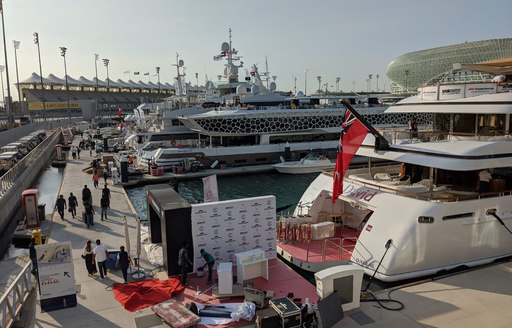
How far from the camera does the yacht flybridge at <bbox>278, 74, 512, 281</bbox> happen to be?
12.0 m

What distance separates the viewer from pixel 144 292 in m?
10.9

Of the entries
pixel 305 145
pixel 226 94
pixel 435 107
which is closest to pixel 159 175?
pixel 305 145

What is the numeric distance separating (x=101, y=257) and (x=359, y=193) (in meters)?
8.55

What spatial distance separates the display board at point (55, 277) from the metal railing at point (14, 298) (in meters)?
0.54

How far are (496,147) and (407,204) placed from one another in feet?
12.2

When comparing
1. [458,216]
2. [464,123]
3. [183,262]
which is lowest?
[183,262]

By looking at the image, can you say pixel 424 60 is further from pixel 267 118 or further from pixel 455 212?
pixel 455 212

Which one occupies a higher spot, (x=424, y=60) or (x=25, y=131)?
(x=424, y=60)

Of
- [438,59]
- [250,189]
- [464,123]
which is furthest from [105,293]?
[438,59]

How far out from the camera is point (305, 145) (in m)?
39.8

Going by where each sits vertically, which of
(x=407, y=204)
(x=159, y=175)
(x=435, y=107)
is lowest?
(x=159, y=175)

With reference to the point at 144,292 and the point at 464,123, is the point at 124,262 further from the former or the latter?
the point at 464,123

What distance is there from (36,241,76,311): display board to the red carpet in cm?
123

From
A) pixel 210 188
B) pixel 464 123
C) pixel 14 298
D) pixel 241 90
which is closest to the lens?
pixel 14 298
